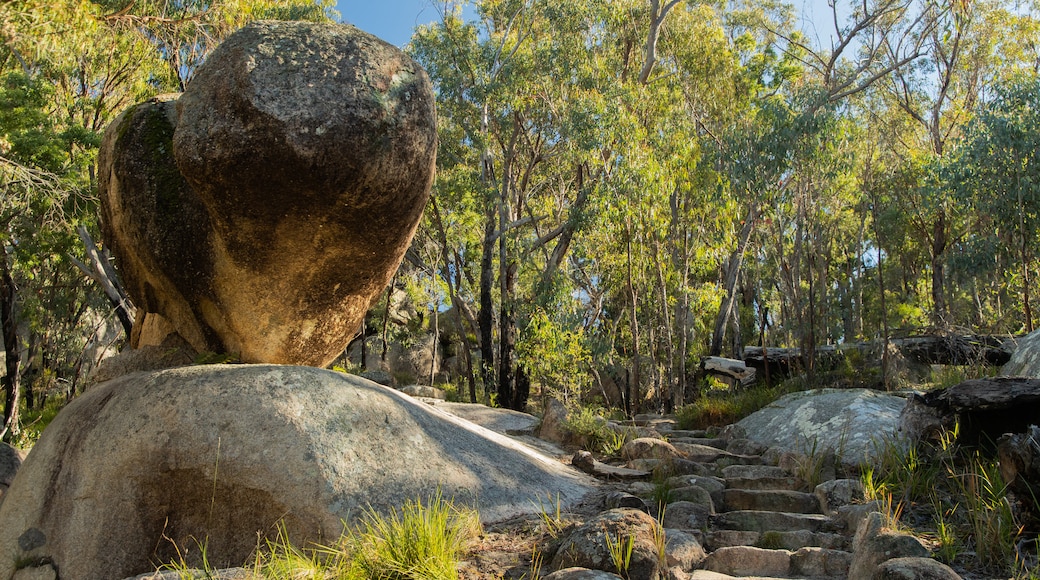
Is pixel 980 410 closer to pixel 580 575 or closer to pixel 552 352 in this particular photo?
pixel 580 575

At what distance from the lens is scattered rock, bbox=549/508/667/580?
473cm

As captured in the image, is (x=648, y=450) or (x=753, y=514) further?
(x=648, y=450)

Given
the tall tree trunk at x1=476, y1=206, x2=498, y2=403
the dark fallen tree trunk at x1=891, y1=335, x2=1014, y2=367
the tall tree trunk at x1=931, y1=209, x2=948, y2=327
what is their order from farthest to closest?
the tall tree trunk at x1=931, y1=209, x2=948, y2=327 → the tall tree trunk at x1=476, y1=206, x2=498, y2=403 → the dark fallen tree trunk at x1=891, y1=335, x2=1014, y2=367

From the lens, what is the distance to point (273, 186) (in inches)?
267

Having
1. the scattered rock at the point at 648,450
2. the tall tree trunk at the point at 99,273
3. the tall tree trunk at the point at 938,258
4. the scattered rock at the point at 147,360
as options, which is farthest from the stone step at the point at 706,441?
the tall tree trunk at the point at 938,258

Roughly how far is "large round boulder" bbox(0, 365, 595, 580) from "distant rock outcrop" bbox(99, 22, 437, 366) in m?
0.90

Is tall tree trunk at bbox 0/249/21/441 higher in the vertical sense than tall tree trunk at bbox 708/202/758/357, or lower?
lower

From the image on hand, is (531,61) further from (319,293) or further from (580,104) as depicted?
(319,293)

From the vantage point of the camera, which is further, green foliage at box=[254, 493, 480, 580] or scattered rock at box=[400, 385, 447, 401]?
scattered rock at box=[400, 385, 447, 401]

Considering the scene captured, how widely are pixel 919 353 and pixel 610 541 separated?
10265mm

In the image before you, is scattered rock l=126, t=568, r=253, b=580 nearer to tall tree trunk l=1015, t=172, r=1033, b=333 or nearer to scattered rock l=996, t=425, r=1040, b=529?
scattered rock l=996, t=425, r=1040, b=529

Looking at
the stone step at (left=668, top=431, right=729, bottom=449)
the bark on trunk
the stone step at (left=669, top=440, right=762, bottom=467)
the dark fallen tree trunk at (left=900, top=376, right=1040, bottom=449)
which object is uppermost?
the bark on trunk

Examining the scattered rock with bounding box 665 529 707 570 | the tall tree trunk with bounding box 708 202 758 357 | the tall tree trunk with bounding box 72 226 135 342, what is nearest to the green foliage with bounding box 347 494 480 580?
the scattered rock with bounding box 665 529 707 570

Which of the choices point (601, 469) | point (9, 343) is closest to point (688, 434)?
point (601, 469)
